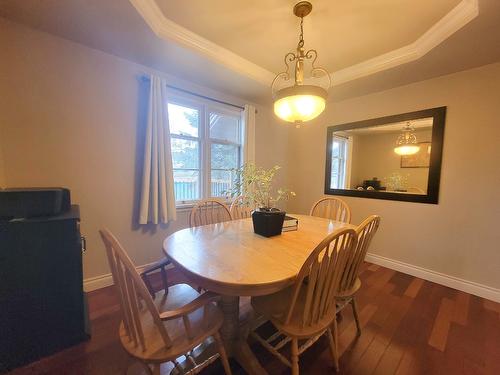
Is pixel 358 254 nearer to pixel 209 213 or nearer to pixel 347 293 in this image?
pixel 347 293

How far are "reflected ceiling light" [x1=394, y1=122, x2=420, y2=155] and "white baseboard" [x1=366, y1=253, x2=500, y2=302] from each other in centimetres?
136

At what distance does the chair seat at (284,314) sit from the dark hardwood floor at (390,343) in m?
0.41

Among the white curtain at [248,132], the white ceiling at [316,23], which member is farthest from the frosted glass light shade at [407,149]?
the white curtain at [248,132]

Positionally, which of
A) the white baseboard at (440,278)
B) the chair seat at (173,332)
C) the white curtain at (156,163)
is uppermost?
the white curtain at (156,163)

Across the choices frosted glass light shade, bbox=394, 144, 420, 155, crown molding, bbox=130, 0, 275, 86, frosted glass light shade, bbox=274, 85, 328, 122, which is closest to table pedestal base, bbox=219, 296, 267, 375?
frosted glass light shade, bbox=274, 85, 328, 122

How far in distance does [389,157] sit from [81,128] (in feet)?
11.1

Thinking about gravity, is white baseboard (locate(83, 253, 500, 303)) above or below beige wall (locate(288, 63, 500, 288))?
below

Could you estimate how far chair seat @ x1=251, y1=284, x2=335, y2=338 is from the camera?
1062 millimetres

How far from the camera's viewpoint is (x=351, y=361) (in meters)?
1.35

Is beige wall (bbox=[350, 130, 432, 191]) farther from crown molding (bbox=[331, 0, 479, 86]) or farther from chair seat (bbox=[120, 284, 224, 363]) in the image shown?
chair seat (bbox=[120, 284, 224, 363])

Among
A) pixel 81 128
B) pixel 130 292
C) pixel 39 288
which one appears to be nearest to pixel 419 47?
pixel 130 292

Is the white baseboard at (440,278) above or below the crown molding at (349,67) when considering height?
below

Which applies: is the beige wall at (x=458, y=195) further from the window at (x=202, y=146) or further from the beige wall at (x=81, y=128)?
the beige wall at (x=81, y=128)

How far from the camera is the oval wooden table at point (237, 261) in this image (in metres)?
0.94
